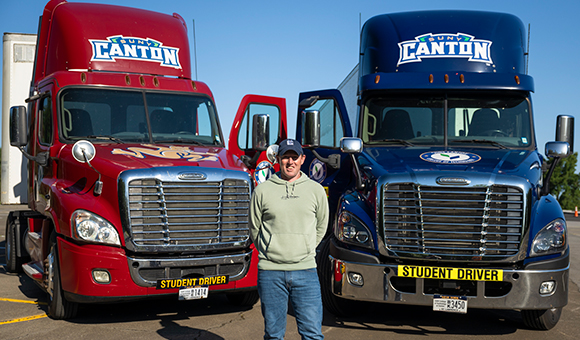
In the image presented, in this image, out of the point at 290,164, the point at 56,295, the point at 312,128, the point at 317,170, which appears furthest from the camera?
the point at 317,170

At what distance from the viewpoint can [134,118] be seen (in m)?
7.82

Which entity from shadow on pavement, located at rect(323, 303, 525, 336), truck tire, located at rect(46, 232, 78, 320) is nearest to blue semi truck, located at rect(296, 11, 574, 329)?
shadow on pavement, located at rect(323, 303, 525, 336)

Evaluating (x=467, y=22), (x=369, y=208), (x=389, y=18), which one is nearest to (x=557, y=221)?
(x=369, y=208)

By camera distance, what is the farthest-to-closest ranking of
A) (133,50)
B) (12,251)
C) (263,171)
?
(12,251) < (263,171) < (133,50)

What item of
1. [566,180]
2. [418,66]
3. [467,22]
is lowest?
[566,180]

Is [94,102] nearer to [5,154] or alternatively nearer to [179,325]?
[179,325]

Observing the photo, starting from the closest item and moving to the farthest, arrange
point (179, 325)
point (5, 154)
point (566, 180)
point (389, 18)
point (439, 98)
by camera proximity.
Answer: point (179, 325) → point (439, 98) → point (389, 18) → point (5, 154) → point (566, 180)

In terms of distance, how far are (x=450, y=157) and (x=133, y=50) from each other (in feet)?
15.0

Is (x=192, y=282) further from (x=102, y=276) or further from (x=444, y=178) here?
(x=444, y=178)

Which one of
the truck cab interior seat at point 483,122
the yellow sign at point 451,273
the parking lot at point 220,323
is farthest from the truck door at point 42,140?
the truck cab interior seat at point 483,122

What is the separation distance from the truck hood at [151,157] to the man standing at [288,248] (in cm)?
249

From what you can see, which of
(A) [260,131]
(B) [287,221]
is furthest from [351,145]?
(B) [287,221]

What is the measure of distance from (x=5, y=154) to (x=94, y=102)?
20.0m

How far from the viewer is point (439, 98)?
752cm
